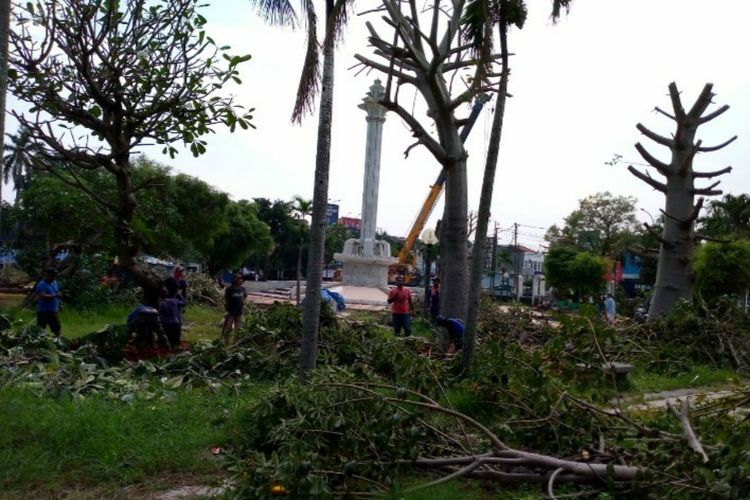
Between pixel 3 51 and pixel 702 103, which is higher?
pixel 702 103

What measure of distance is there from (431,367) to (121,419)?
292 cm

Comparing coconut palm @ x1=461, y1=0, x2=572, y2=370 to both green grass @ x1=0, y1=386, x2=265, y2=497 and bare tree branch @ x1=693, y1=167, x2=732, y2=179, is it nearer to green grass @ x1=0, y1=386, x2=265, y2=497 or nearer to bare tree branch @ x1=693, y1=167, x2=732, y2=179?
green grass @ x1=0, y1=386, x2=265, y2=497

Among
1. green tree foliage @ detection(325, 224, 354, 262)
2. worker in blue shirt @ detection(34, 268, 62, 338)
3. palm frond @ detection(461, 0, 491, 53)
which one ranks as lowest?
worker in blue shirt @ detection(34, 268, 62, 338)

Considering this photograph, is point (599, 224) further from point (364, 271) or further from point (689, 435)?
point (689, 435)

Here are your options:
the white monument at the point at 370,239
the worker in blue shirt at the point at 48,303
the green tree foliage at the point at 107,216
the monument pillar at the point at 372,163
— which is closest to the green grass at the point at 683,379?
the green tree foliage at the point at 107,216

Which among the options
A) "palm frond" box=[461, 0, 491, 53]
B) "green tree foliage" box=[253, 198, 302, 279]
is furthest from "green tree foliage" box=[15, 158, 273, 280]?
"green tree foliage" box=[253, 198, 302, 279]

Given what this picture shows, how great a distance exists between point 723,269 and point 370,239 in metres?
18.4

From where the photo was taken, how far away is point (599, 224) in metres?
55.0

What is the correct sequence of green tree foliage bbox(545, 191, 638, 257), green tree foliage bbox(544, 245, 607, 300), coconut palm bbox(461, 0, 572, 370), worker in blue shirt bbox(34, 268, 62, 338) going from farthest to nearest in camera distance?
green tree foliage bbox(545, 191, 638, 257) → green tree foliage bbox(544, 245, 607, 300) → worker in blue shirt bbox(34, 268, 62, 338) → coconut palm bbox(461, 0, 572, 370)

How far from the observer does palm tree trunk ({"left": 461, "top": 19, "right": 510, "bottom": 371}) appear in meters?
8.47

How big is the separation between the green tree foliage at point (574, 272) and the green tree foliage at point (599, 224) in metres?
15.7

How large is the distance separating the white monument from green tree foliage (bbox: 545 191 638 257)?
24.0 m

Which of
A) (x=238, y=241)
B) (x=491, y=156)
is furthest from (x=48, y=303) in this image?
(x=238, y=241)

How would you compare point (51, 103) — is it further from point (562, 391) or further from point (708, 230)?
point (708, 230)
